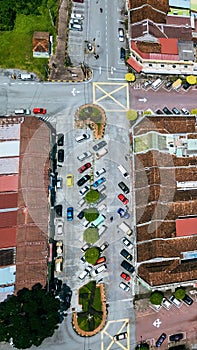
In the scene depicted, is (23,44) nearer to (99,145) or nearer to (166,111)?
(99,145)

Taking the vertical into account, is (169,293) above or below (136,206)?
below

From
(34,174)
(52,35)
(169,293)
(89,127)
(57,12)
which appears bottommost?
(169,293)

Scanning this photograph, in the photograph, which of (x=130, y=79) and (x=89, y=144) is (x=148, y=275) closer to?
(x=89, y=144)

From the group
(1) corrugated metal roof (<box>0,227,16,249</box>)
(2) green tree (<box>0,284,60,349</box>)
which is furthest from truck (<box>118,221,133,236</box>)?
(1) corrugated metal roof (<box>0,227,16,249</box>)

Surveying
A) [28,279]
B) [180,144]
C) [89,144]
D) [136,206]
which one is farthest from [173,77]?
[28,279]

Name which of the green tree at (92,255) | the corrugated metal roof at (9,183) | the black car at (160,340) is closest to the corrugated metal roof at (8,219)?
the corrugated metal roof at (9,183)

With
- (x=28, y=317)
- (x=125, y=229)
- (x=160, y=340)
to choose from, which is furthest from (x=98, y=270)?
(x=28, y=317)
